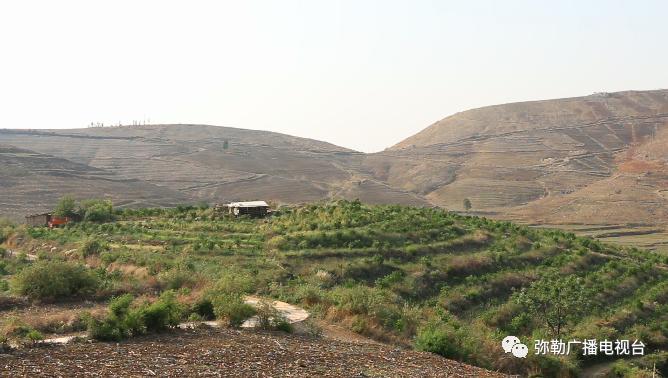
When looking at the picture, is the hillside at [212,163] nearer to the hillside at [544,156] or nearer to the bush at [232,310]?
the hillside at [544,156]

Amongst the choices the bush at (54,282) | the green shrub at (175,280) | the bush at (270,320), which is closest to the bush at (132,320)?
the bush at (270,320)

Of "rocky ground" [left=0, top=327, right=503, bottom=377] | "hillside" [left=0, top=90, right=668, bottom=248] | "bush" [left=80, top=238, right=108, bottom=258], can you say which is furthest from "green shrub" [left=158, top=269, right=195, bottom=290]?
"hillside" [left=0, top=90, right=668, bottom=248]

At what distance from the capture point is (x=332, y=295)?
20000 millimetres

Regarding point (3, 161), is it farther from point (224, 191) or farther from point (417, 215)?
point (417, 215)

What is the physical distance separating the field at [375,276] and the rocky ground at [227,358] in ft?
4.44

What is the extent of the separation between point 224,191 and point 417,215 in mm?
63863

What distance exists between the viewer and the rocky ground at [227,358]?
427 inches

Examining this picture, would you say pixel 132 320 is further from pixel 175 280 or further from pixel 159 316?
pixel 175 280

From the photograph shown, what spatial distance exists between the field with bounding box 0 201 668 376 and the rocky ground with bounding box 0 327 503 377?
1.35 metres

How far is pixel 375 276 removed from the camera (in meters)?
29.3

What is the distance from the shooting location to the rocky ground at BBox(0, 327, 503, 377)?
10836 millimetres

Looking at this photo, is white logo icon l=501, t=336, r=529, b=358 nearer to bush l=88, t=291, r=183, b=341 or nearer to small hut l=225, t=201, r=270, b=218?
bush l=88, t=291, r=183, b=341

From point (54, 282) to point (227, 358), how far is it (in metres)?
9.26

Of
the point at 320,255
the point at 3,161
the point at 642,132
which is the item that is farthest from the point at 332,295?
the point at 642,132
